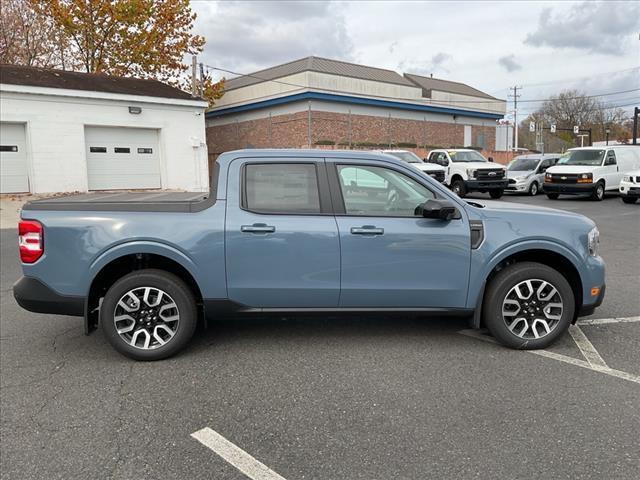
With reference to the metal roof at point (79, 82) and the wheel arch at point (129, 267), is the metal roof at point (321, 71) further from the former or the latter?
the wheel arch at point (129, 267)

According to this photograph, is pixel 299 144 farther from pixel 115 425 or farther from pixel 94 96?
pixel 115 425

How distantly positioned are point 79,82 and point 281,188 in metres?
20.5

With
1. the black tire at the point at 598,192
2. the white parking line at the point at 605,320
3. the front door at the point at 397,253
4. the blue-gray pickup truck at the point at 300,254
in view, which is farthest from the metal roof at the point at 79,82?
the white parking line at the point at 605,320

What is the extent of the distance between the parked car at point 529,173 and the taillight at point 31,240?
65.2 ft

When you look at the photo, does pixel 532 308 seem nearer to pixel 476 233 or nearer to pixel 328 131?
pixel 476 233

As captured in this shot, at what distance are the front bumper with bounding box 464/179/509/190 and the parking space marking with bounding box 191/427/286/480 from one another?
17.3m

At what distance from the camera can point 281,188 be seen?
4.28m

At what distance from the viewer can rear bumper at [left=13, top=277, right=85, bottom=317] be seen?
411 centimetres

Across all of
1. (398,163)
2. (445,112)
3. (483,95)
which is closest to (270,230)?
(398,163)

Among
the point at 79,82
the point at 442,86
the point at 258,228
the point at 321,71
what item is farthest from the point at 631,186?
the point at 442,86

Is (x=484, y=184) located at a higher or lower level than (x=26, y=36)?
lower

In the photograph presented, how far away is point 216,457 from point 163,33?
33.2 m

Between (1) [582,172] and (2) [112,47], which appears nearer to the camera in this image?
(1) [582,172]

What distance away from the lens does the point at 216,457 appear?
286 centimetres
